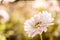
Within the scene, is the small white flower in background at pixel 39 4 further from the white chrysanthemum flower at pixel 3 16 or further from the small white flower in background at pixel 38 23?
the white chrysanthemum flower at pixel 3 16

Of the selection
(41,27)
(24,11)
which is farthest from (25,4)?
(41,27)

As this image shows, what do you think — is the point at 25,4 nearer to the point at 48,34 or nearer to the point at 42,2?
the point at 42,2

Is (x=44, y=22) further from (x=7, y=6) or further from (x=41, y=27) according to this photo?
(x=7, y=6)

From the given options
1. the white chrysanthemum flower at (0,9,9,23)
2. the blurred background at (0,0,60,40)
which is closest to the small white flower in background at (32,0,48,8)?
the blurred background at (0,0,60,40)

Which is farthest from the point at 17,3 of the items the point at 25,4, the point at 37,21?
the point at 37,21

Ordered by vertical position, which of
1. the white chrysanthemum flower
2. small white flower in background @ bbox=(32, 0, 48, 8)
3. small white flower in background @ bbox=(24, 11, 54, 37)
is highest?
small white flower in background @ bbox=(32, 0, 48, 8)

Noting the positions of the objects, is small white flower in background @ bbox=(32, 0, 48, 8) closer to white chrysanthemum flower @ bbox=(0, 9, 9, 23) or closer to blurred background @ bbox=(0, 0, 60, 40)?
blurred background @ bbox=(0, 0, 60, 40)

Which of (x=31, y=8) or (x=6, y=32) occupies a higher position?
(x=31, y=8)
